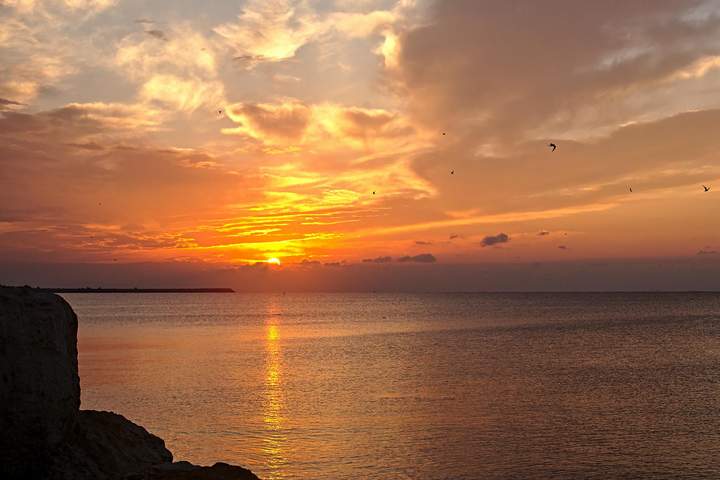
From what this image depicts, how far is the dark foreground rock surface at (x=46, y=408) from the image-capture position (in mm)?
14992

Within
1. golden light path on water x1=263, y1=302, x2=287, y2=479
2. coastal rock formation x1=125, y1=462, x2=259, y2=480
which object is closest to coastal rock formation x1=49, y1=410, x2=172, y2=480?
coastal rock formation x1=125, y1=462, x2=259, y2=480

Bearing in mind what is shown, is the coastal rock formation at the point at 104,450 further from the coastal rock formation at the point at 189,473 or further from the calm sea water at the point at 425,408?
the calm sea water at the point at 425,408

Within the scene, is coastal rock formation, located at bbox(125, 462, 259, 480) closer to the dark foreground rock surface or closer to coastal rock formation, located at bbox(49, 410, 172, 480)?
the dark foreground rock surface

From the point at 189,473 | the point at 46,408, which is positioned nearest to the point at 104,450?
the point at 189,473

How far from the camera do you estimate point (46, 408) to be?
1551 centimetres

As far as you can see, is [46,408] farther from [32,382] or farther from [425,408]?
[425,408]

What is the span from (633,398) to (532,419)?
11.4m

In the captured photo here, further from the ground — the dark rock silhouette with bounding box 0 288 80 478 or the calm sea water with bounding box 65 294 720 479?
the dark rock silhouette with bounding box 0 288 80 478

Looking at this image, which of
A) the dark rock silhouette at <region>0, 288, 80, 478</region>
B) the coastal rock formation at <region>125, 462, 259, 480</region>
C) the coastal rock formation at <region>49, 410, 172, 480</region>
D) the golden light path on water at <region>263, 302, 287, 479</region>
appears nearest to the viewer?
the dark rock silhouette at <region>0, 288, 80, 478</region>

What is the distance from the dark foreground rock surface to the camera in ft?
49.2

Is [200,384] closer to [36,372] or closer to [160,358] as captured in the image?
[160,358]

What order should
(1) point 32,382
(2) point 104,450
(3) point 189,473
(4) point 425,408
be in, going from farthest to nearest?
(4) point 425,408 < (2) point 104,450 < (3) point 189,473 < (1) point 32,382

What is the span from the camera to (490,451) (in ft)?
93.0

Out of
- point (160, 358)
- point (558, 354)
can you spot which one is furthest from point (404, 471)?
point (558, 354)
